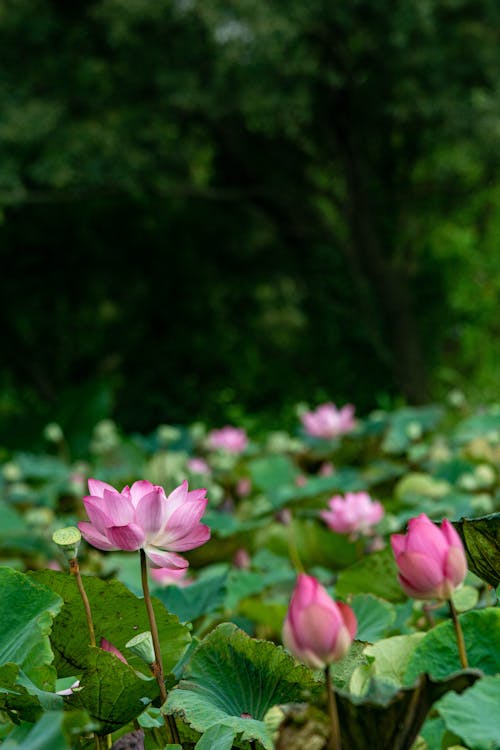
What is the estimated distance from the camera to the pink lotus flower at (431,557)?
604 mm

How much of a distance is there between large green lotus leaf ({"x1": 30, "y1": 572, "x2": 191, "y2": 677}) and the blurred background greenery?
6375 millimetres

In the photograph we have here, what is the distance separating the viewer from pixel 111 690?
62cm

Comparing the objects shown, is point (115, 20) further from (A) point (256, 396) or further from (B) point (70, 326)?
(A) point (256, 396)

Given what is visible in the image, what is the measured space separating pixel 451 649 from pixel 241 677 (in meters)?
0.14

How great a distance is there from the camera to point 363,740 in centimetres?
52

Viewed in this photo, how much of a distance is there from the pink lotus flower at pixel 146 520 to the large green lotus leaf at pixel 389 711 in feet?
0.59

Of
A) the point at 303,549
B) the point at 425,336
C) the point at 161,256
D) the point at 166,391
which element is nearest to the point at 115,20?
the point at 161,256

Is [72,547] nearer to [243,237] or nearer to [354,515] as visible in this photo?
[354,515]

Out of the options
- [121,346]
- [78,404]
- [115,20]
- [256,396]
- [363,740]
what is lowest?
[363,740]

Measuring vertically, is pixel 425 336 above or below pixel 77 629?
above

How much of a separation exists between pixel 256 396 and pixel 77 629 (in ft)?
27.8

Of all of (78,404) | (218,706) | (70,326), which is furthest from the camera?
(70,326)

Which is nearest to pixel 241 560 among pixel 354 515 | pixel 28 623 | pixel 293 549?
pixel 293 549

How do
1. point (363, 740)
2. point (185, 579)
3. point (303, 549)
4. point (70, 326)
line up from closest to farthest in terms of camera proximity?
point (363, 740), point (185, 579), point (303, 549), point (70, 326)
